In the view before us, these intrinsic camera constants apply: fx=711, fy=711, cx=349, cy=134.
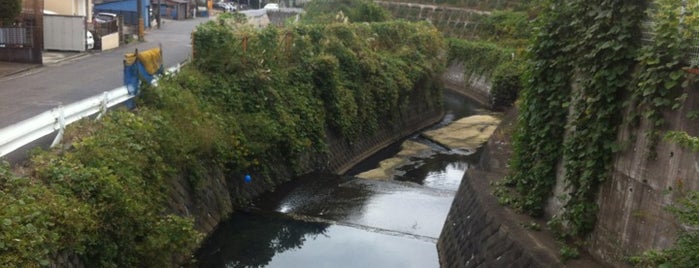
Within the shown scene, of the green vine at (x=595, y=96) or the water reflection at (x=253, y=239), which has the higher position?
the green vine at (x=595, y=96)

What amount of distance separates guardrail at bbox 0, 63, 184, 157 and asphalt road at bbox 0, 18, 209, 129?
232cm

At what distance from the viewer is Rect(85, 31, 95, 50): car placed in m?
31.7

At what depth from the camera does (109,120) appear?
14742 mm

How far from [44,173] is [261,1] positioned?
77.7m

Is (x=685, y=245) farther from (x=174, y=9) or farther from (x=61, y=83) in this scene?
(x=174, y=9)

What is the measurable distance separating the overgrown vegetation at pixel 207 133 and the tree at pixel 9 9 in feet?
23.6

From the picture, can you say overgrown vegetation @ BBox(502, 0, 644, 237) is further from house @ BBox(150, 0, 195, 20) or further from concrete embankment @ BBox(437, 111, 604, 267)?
house @ BBox(150, 0, 195, 20)

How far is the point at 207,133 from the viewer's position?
18.0 metres

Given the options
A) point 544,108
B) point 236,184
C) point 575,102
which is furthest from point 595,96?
point 236,184

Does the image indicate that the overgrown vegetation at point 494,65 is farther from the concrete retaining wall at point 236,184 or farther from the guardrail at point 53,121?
the guardrail at point 53,121

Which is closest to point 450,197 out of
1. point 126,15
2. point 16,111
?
point 16,111

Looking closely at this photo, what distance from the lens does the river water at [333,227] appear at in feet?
53.1

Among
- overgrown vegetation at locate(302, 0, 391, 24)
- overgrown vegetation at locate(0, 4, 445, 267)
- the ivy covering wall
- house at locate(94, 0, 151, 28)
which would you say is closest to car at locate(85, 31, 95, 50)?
overgrown vegetation at locate(0, 4, 445, 267)

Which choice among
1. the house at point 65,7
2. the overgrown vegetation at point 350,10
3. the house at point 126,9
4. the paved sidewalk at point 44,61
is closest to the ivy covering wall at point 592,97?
the paved sidewalk at point 44,61
